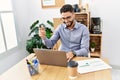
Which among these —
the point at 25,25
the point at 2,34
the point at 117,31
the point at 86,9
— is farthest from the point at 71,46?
the point at 25,25

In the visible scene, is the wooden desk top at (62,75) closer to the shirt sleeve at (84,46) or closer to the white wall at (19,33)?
the shirt sleeve at (84,46)

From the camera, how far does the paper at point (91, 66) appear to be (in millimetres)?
1227

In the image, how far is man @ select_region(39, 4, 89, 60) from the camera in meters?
1.76

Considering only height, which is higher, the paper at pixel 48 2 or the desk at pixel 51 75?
the paper at pixel 48 2

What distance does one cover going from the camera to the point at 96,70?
121cm

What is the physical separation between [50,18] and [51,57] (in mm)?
1980

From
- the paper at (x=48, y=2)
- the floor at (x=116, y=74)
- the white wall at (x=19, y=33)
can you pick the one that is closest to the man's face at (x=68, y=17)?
the paper at (x=48, y=2)

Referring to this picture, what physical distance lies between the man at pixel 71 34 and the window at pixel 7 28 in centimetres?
130

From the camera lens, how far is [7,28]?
2.87 m

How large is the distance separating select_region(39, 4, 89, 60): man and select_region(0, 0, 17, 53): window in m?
1.30

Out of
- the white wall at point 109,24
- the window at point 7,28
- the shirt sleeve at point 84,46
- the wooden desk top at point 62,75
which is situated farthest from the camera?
the window at point 7,28

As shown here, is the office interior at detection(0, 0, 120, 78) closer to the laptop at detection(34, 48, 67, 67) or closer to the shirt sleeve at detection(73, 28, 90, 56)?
the shirt sleeve at detection(73, 28, 90, 56)

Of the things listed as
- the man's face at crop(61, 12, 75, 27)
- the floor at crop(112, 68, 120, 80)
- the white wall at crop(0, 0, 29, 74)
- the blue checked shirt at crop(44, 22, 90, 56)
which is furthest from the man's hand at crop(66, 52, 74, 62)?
the white wall at crop(0, 0, 29, 74)

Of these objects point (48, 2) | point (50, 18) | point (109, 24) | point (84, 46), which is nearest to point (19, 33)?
point (50, 18)
